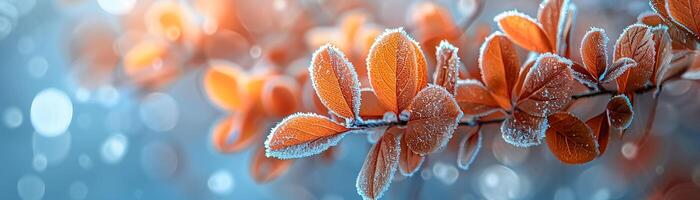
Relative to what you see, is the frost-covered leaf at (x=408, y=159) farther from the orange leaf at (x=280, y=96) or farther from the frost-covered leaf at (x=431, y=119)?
the orange leaf at (x=280, y=96)

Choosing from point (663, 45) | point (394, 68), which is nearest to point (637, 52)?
point (663, 45)

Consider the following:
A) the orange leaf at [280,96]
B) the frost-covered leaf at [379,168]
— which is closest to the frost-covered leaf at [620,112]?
the frost-covered leaf at [379,168]

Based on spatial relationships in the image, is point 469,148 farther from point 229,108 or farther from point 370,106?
point 229,108

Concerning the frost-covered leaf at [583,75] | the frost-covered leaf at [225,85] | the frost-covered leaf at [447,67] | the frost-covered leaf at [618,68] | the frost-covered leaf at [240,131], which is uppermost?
the frost-covered leaf at [225,85]

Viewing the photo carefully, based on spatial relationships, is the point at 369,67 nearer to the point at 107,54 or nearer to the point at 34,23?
the point at 107,54

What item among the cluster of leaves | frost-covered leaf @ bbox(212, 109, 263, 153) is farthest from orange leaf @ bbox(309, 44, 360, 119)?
frost-covered leaf @ bbox(212, 109, 263, 153)

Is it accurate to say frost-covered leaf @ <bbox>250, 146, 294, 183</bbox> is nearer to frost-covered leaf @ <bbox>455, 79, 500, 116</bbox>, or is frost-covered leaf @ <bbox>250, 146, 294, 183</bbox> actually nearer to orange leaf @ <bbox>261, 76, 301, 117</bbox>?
orange leaf @ <bbox>261, 76, 301, 117</bbox>
